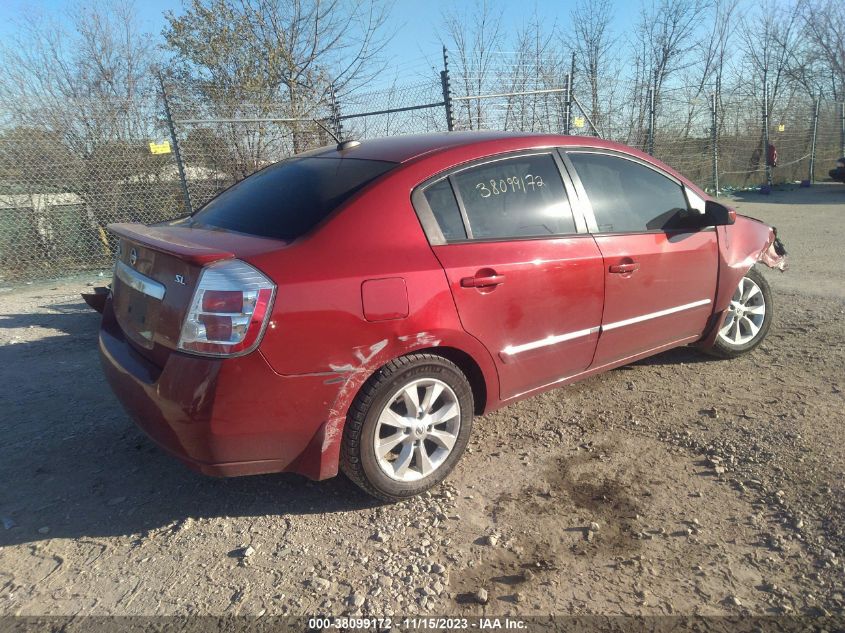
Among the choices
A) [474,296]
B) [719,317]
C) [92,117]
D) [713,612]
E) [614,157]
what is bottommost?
[713,612]

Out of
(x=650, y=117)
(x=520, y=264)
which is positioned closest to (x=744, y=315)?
(x=520, y=264)

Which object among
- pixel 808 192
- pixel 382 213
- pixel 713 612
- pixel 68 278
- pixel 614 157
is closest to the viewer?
pixel 713 612

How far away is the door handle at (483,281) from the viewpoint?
2746mm

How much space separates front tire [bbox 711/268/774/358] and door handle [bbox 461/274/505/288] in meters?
2.19

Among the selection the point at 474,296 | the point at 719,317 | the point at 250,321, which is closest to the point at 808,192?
the point at 719,317

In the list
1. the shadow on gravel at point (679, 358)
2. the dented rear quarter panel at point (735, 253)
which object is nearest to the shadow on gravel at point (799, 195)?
the dented rear quarter panel at point (735, 253)

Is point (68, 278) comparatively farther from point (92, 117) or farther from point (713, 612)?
point (713, 612)

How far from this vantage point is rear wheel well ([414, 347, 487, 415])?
276 cm

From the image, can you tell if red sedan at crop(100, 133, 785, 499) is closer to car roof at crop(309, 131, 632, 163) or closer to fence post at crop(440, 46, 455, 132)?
car roof at crop(309, 131, 632, 163)

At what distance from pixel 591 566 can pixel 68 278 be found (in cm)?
824

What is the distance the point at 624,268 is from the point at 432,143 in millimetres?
1306

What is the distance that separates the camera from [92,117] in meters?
8.32

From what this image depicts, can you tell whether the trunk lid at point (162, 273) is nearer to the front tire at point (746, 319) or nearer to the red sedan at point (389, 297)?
the red sedan at point (389, 297)

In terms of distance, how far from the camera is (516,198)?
10.1ft
